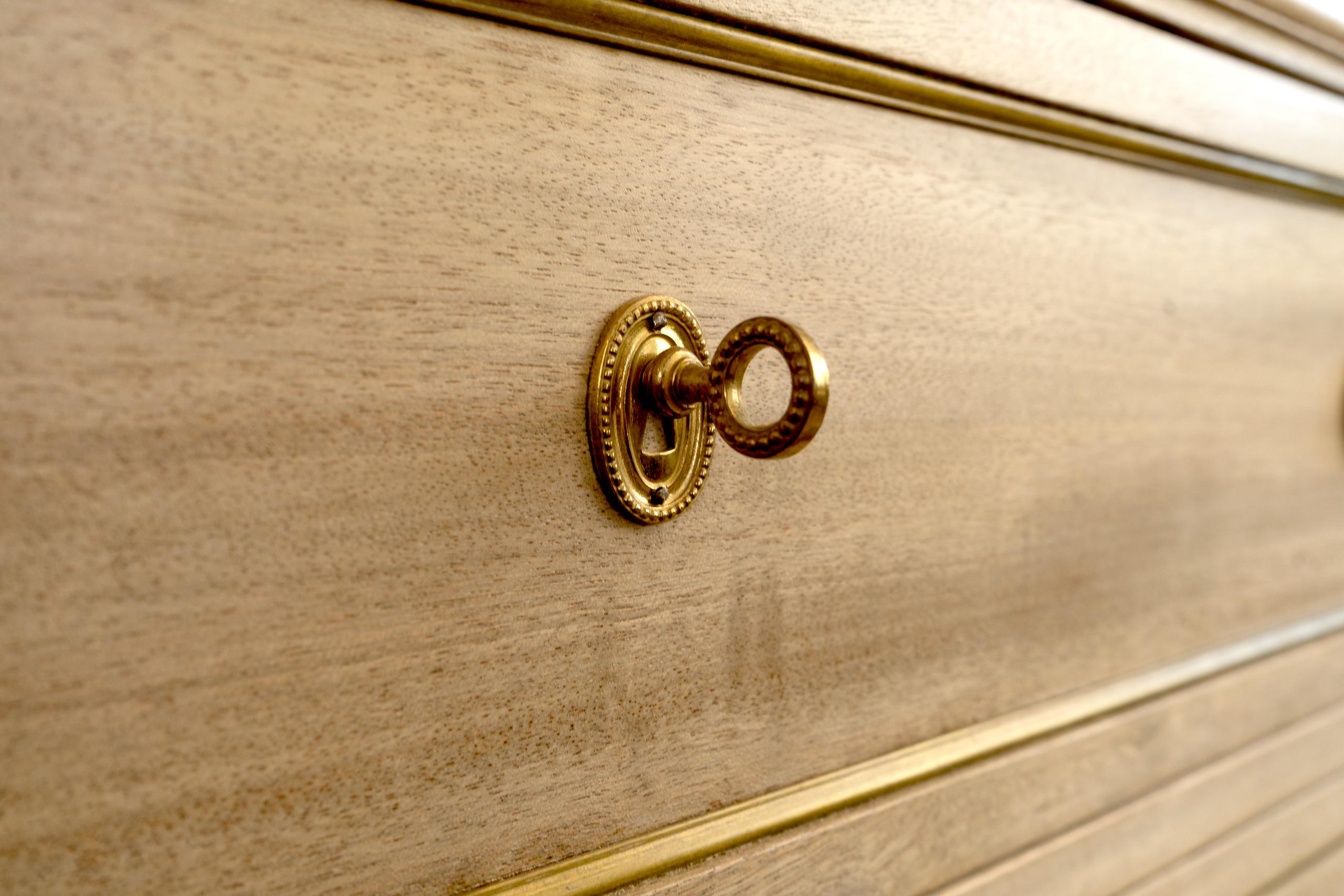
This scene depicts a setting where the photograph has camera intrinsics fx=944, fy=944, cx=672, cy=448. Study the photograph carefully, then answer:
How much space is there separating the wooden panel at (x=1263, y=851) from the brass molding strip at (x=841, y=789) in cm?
10

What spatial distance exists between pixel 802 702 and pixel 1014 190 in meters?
0.22

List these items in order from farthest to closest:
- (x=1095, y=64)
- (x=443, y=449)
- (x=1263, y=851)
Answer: (x=1263, y=851)
(x=1095, y=64)
(x=443, y=449)

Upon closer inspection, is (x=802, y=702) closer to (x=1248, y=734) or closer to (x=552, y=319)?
(x=552, y=319)

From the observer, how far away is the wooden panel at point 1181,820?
41cm

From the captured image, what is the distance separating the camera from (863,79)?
1.04 ft

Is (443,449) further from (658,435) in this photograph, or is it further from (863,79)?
(863,79)

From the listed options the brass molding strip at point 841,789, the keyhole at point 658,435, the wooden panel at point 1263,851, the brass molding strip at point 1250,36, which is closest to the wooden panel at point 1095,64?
the brass molding strip at point 1250,36

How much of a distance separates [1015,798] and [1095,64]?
0.32 metres

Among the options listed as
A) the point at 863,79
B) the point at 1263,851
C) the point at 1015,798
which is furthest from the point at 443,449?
the point at 1263,851

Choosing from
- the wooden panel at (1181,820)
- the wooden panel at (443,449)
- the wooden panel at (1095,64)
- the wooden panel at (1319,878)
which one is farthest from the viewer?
the wooden panel at (1319,878)

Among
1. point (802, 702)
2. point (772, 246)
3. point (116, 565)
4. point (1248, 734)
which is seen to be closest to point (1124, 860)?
point (1248, 734)

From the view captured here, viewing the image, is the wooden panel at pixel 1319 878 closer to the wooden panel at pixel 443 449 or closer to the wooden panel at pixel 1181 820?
the wooden panel at pixel 1181 820

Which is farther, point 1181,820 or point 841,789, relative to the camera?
point 1181,820

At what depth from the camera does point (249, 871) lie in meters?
0.21
